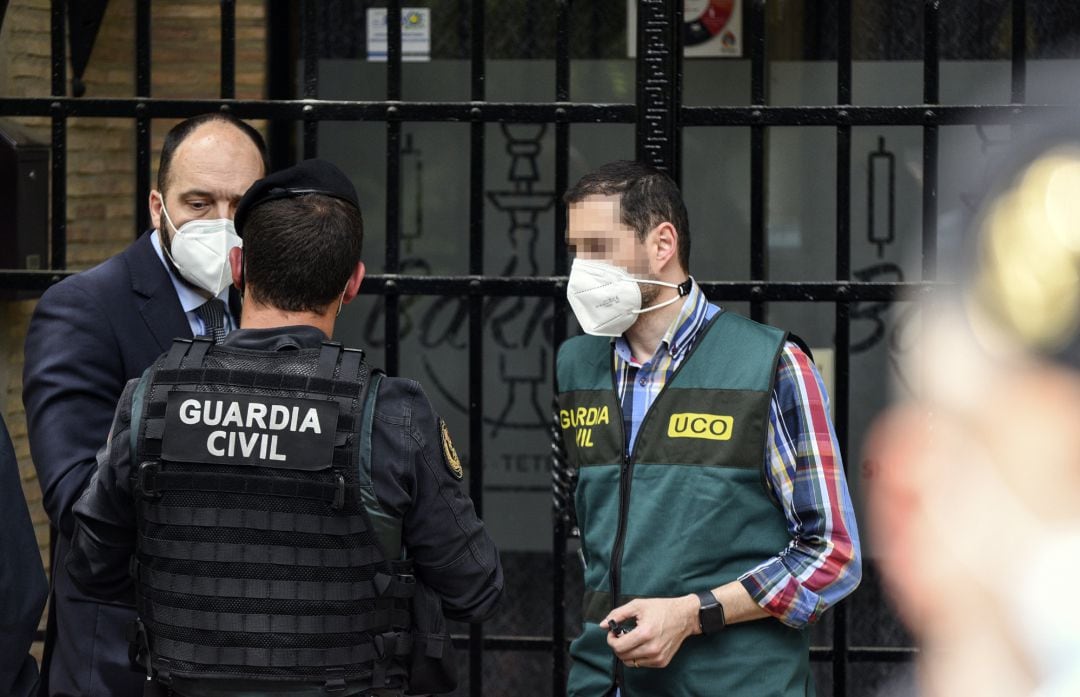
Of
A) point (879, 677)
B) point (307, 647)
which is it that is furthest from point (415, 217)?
point (307, 647)

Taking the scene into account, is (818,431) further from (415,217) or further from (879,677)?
(415,217)

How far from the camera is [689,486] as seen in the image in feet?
9.11

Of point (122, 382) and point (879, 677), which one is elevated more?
point (122, 382)

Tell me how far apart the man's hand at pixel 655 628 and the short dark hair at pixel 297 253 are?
840mm

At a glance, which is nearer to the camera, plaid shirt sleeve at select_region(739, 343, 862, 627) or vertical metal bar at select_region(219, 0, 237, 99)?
plaid shirt sleeve at select_region(739, 343, 862, 627)

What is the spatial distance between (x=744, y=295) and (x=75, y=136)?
260 centimetres

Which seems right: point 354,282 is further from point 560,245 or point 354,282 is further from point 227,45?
point 227,45

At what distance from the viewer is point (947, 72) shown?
4.72 m

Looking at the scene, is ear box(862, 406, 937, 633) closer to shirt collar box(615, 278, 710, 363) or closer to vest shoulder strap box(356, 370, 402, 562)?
shirt collar box(615, 278, 710, 363)

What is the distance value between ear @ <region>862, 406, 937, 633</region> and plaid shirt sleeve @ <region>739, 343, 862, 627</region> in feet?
3.43

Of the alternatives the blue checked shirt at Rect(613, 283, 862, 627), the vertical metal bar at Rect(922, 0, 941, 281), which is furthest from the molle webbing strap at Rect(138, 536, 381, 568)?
the vertical metal bar at Rect(922, 0, 941, 281)

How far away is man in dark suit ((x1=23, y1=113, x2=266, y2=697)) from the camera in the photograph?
2857 millimetres

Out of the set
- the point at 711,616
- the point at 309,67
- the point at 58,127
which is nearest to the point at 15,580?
the point at 711,616

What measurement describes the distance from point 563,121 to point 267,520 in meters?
1.55
